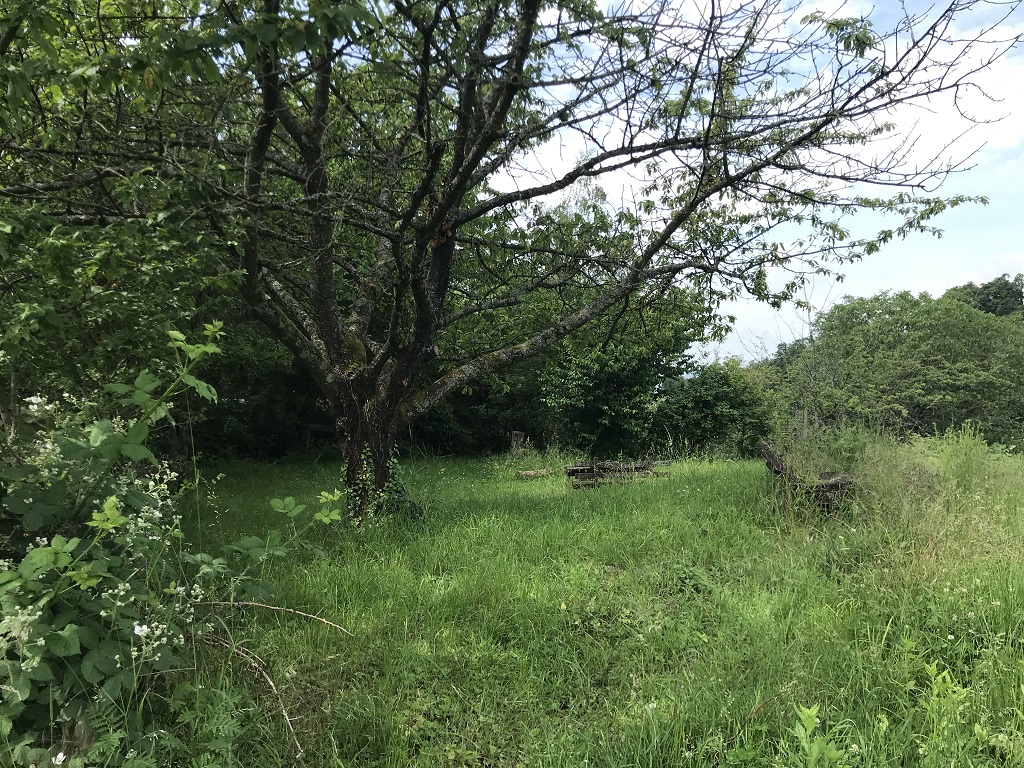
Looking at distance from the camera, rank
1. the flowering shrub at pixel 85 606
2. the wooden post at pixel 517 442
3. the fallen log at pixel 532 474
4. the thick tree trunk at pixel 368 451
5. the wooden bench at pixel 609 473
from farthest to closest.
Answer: the wooden post at pixel 517 442, the fallen log at pixel 532 474, the wooden bench at pixel 609 473, the thick tree trunk at pixel 368 451, the flowering shrub at pixel 85 606

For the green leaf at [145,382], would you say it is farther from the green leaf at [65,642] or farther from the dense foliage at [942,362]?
the dense foliage at [942,362]

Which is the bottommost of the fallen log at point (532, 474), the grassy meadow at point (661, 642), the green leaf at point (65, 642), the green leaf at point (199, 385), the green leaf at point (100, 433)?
the fallen log at point (532, 474)

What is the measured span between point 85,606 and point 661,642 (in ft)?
8.30

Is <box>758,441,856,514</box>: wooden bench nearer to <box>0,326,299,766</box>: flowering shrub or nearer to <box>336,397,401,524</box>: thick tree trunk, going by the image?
<box>336,397,401,524</box>: thick tree trunk

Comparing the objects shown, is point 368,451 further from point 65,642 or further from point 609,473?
point 609,473

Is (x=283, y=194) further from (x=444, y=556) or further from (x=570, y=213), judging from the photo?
(x=444, y=556)

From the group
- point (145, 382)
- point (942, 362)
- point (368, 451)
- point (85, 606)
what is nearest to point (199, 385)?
point (145, 382)

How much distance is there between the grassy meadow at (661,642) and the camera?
82.0 inches

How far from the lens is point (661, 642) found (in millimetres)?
2758

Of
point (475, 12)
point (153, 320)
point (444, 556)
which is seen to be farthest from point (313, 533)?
point (475, 12)

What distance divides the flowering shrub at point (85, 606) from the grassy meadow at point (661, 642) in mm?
364

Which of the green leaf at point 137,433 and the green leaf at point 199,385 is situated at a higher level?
the green leaf at point 199,385

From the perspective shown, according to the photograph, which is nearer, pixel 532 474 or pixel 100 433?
pixel 100 433

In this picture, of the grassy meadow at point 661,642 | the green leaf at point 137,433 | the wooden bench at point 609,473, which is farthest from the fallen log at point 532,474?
the green leaf at point 137,433
